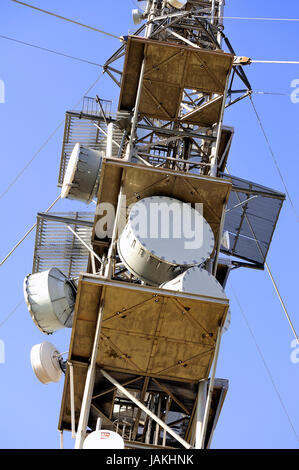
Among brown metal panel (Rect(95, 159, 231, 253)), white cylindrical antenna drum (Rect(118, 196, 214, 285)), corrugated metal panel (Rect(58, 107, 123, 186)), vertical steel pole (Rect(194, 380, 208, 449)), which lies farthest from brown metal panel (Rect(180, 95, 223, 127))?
vertical steel pole (Rect(194, 380, 208, 449))

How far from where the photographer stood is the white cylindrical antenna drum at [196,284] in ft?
65.1

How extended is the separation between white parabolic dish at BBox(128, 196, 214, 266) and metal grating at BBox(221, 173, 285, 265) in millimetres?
7195

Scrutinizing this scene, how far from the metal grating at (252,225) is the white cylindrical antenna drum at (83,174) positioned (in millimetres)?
6391

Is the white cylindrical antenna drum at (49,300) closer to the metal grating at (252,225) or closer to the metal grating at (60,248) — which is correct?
the metal grating at (60,248)

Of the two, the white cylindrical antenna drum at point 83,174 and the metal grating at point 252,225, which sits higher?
the white cylindrical antenna drum at point 83,174

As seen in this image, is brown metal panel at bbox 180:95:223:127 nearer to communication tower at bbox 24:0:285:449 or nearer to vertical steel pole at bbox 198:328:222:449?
communication tower at bbox 24:0:285:449

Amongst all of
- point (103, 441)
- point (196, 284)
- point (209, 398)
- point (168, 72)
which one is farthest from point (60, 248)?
point (103, 441)

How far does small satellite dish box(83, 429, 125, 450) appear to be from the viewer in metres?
18.1

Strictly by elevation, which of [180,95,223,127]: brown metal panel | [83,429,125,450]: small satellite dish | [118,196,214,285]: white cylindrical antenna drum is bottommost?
[83,429,125,450]: small satellite dish

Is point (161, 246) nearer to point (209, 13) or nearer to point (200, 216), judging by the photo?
point (200, 216)

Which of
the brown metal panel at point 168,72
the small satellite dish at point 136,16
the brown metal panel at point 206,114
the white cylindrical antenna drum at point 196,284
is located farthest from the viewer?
the small satellite dish at point 136,16

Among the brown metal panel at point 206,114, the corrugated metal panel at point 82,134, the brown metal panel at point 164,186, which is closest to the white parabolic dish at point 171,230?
the brown metal panel at point 164,186

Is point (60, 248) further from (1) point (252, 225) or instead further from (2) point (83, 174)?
(1) point (252, 225)
